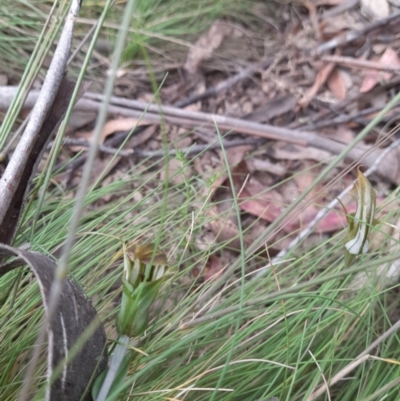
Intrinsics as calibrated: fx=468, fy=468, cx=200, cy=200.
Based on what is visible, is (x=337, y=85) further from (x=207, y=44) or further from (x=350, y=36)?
(x=207, y=44)

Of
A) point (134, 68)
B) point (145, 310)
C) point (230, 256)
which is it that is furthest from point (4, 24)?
point (145, 310)

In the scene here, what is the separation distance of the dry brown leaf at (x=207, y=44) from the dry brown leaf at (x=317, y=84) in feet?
0.94

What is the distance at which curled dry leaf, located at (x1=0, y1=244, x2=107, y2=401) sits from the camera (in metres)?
0.39

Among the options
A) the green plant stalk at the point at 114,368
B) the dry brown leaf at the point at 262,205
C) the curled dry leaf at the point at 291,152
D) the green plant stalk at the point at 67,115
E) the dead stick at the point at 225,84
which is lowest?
the dry brown leaf at the point at 262,205

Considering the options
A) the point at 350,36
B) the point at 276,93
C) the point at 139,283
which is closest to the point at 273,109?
the point at 276,93

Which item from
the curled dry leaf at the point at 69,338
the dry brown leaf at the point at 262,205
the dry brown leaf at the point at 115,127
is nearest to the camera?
the curled dry leaf at the point at 69,338

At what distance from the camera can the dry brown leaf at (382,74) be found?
1.17 metres

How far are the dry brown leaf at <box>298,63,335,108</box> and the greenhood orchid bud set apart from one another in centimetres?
88

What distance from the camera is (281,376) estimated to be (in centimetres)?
69

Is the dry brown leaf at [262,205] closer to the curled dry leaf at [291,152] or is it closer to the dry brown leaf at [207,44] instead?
the curled dry leaf at [291,152]

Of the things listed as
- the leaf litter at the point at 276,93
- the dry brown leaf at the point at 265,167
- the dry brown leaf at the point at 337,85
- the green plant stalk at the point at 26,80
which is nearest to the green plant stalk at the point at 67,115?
the green plant stalk at the point at 26,80

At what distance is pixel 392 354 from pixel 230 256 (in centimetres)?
36

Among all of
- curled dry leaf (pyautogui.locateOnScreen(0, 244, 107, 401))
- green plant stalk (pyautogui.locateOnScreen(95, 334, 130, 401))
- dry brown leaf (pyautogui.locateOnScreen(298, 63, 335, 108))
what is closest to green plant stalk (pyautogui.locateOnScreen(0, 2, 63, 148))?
curled dry leaf (pyautogui.locateOnScreen(0, 244, 107, 401))

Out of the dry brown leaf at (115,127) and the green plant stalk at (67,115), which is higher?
the green plant stalk at (67,115)
